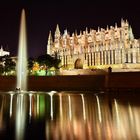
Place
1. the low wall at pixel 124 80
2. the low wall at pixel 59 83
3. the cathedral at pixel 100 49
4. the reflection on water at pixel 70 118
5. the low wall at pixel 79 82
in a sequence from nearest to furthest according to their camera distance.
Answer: the reflection on water at pixel 70 118, the low wall at pixel 124 80, the low wall at pixel 79 82, the low wall at pixel 59 83, the cathedral at pixel 100 49

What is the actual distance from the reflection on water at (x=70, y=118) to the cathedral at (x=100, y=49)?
34945 mm

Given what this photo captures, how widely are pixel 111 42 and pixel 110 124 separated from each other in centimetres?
4507

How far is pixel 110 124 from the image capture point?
11.5m

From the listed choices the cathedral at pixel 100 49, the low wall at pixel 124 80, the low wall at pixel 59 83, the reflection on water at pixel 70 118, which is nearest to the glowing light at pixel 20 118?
the reflection on water at pixel 70 118

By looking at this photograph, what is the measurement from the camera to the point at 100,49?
5672 cm

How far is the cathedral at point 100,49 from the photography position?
5259 centimetres

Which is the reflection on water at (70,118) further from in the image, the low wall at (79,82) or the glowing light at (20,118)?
the low wall at (79,82)

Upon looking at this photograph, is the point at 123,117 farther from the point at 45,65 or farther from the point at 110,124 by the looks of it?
the point at 45,65

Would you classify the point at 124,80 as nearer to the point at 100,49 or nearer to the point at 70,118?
the point at 70,118

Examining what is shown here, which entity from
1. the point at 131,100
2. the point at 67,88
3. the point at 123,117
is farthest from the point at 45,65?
the point at 123,117

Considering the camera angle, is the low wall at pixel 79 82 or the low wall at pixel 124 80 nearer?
the low wall at pixel 124 80

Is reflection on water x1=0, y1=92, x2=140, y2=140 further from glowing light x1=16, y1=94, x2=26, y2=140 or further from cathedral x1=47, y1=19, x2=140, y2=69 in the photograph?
cathedral x1=47, y1=19, x2=140, y2=69

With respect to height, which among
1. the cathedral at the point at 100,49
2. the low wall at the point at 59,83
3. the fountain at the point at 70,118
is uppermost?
the cathedral at the point at 100,49

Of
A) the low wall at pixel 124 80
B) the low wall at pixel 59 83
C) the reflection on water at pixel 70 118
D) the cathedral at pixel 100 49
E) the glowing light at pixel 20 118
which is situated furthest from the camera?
the cathedral at pixel 100 49
